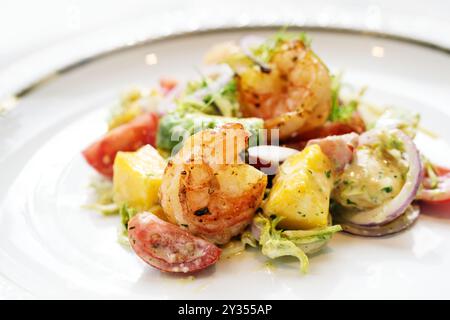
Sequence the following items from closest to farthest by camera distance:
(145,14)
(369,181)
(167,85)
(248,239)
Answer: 1. (248,239)
2. (369,181)
3. (167,85)
4. (145,14)

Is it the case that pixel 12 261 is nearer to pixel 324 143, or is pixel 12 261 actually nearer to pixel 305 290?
pixel 305 290

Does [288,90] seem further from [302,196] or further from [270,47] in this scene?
[302,196]

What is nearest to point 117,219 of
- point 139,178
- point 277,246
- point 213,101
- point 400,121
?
point 139,178

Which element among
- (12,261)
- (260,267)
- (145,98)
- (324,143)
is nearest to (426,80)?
(324,143)

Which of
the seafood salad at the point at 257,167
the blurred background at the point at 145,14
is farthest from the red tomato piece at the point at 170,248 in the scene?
the blurred background at the point at 145,14

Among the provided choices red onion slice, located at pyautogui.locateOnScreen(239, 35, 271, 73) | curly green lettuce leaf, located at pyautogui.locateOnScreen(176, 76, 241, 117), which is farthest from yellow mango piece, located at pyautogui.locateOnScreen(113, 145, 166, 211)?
red onion slice, located at pyautogui.locateOnScreen(239, 35, 271, 73)

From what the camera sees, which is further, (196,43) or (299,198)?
(196,43)
